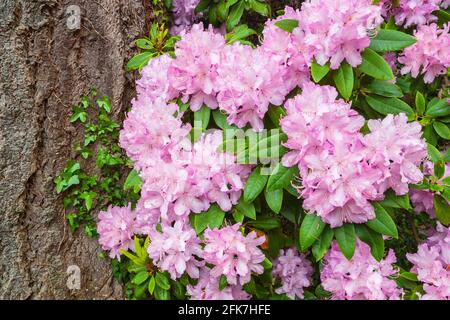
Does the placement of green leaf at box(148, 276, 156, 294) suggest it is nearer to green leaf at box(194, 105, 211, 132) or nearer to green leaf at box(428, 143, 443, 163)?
green leaf at box(194, 105, 211, 132)

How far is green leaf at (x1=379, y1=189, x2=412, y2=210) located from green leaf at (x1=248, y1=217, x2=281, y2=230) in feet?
1.12

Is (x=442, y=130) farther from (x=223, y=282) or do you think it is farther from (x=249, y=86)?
(x=223, y=282)

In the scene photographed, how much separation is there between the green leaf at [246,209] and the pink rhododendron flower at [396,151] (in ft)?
1.25

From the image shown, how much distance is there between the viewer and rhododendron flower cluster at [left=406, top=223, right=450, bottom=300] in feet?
4.36

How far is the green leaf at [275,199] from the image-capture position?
126cm

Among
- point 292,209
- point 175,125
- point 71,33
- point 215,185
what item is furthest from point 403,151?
point 71,33

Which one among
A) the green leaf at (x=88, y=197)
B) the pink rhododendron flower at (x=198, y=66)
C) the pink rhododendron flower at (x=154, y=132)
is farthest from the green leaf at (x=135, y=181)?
the pink rhododendron flower at (x=198, y=66)

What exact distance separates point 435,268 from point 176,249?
0.83 metres

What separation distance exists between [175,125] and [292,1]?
1.20m

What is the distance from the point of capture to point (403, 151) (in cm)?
118

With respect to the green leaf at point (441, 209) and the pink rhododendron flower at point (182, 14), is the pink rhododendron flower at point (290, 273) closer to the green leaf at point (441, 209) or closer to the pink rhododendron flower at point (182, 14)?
the green leaf at point (441, 209)

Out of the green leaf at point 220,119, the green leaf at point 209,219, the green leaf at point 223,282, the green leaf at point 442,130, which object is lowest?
the green leaf at point 223,282

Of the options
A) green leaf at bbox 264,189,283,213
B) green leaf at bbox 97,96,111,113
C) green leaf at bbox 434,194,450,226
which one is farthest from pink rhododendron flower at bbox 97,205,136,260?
green leaf at bbox 434,194,450,226

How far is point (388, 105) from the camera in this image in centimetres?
136
